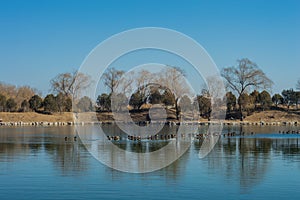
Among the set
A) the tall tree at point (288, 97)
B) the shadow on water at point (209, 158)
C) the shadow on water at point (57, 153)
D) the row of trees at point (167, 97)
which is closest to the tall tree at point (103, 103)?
the row of trees at point (167, 97)

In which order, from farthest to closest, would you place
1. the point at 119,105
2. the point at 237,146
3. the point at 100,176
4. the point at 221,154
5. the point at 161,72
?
the point at 119,105 → the point at 161,72 → the point at 237,146 → the point at 221,154 → the point at 100,176

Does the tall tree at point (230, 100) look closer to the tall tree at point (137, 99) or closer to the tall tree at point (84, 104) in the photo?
the tall tree at point (137, 99)

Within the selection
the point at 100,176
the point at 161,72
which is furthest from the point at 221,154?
the point at 161,72

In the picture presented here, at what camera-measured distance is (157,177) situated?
20438 millimetres

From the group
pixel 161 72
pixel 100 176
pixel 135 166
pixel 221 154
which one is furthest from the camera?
pixel 161 72

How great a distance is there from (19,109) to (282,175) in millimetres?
69244

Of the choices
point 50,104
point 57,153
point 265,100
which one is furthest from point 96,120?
point 57,153

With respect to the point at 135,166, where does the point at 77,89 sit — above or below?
above

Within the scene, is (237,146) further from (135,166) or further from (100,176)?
(100,176)

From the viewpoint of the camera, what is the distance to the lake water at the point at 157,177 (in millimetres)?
16922

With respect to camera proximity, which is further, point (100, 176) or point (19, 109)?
point (19, 109)

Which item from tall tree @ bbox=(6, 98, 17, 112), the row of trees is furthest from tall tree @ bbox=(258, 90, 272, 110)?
tall tree @ bbox=(6, 98, 17, 112)

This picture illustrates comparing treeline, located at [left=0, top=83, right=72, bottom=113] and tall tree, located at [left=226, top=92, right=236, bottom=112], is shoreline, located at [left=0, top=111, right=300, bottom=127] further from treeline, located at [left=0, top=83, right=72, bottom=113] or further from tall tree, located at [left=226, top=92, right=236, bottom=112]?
tall tree, located at [left=226, top=92, right=236, bottom=112]

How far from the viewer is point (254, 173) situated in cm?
2128
